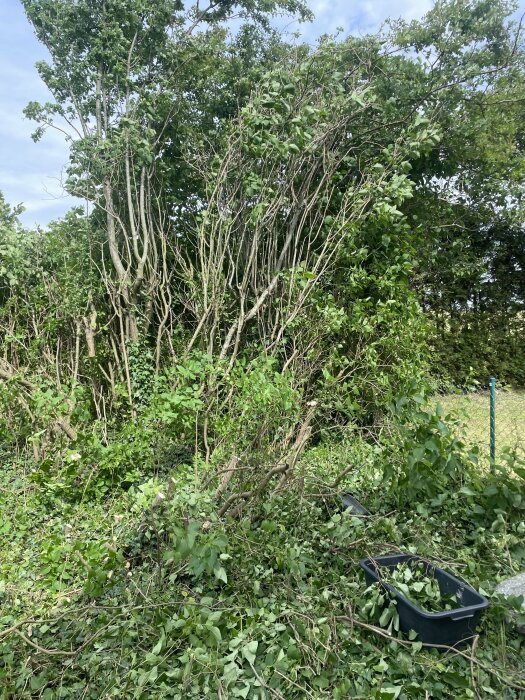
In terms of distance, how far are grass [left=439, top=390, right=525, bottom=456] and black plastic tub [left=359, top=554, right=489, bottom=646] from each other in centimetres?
350

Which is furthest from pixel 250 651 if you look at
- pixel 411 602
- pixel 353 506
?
pixel 353 506

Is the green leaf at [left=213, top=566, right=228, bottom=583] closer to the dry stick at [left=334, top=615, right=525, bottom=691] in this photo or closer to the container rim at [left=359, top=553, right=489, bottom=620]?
the dry stick at [left=334, top=615, right=525, bottom=691]

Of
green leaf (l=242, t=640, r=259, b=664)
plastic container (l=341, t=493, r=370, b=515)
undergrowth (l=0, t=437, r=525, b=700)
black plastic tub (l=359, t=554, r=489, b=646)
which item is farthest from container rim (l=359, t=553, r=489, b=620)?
green leaf (l=242, t=640, r=259, b=664)

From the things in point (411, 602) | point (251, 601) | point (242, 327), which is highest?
point (242, 327)

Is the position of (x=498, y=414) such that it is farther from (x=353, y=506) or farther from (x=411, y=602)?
(x=411, y=602)

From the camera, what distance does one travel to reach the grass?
6051mm

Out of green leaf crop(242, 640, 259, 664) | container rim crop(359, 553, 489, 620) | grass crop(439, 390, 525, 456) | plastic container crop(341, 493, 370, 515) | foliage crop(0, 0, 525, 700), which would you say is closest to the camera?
green leaf crop(242, 640, 259, 664)

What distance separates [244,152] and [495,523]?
417cm

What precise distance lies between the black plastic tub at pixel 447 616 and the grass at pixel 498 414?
350 centimetres

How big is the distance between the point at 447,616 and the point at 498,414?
6.26 metres

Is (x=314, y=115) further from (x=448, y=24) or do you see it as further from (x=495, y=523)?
(x=495, y=523)

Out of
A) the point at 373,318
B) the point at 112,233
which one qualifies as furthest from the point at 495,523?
the point at 112,233

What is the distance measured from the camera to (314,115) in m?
4.80

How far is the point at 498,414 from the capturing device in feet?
24.8
